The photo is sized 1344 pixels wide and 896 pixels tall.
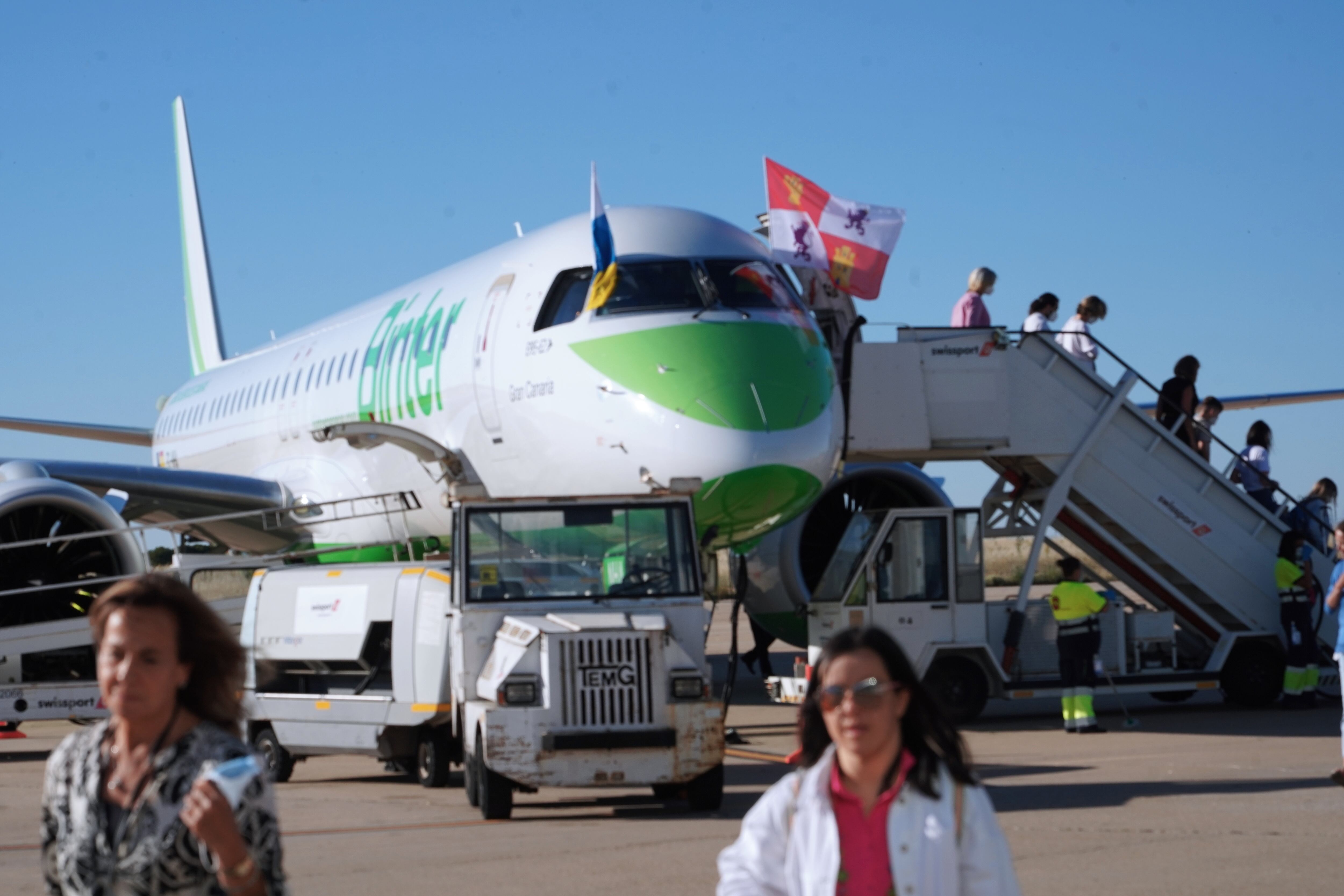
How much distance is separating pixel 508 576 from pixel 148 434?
18089mm

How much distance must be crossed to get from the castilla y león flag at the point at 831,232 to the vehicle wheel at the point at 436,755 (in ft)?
17.9

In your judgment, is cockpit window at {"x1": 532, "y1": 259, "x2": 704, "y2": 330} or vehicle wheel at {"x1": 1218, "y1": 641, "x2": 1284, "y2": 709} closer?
cockpit window at {"x1": 532, "y1": 259, "x2": 704, "y2": 330}

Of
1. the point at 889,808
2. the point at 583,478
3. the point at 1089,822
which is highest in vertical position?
the point at 583,478

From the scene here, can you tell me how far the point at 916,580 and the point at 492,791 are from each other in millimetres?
5807

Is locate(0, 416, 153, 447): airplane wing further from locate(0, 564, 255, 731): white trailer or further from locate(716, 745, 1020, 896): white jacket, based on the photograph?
locate(716, 745, 1020, 896): white jacket

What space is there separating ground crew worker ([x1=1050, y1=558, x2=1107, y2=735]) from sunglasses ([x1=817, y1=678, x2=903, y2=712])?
34.3 ft

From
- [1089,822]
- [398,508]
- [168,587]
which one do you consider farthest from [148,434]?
[168,587]

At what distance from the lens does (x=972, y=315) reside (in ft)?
48.9

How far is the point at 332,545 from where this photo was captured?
1673 centimetres

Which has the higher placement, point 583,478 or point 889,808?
point 583,478

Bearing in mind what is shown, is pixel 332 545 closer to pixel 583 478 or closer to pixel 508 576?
pixel 583 478

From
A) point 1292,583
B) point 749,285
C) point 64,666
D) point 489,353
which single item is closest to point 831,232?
point 749,285

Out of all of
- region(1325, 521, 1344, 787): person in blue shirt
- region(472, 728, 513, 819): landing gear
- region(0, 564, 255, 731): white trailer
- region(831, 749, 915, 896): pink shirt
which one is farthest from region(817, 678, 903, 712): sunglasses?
region(0, 564, 255, 731): white trailer

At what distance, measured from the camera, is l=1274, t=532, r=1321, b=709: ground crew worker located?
1430cm
